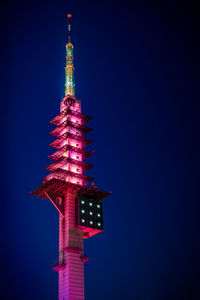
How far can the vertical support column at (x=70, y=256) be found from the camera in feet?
273

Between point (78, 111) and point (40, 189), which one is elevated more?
point (78, 111)

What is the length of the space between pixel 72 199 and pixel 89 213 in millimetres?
4946

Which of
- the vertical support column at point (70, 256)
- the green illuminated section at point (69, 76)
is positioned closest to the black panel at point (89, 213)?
the vertical support column at point (70, 256)

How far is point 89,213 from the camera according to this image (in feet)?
305

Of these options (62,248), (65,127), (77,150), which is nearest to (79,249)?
(62,248)

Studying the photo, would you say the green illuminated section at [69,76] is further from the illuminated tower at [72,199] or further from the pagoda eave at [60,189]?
the pagoda eave at [60,189]

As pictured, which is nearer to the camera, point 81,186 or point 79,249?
point 79,249

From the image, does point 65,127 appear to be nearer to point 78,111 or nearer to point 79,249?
point 78,111

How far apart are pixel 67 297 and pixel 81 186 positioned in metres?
24.3

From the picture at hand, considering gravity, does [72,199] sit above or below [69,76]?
below

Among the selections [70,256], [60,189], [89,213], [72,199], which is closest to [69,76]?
[60,189]

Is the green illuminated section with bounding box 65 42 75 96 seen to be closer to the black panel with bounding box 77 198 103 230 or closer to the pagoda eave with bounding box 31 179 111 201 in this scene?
the pagoda eave with bounding box 31 179 111 201

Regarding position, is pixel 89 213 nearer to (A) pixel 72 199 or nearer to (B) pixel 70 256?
(A) pixel 72 199

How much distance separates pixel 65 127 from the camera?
344 ft
